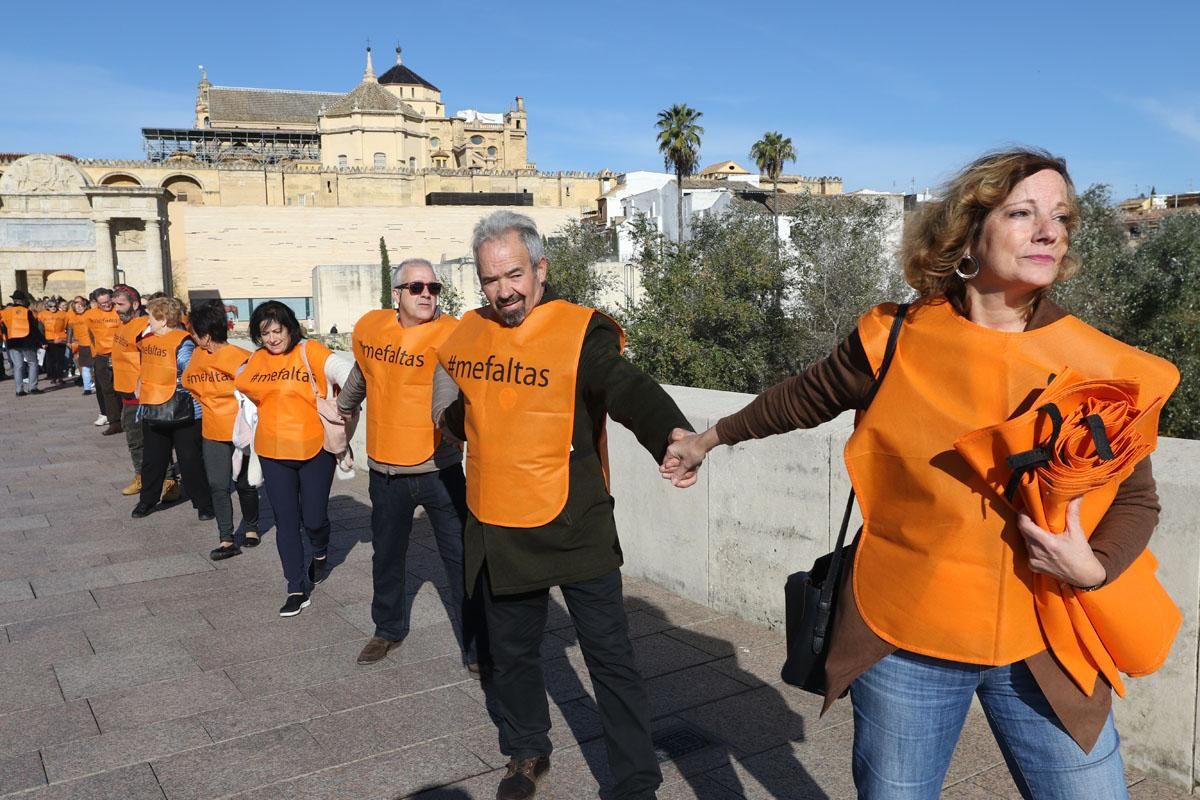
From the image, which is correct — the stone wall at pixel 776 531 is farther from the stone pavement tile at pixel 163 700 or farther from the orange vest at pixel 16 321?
the orange vest at pixel 16 321

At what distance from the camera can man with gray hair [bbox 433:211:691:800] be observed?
302cm

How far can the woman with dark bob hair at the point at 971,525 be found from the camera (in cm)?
182

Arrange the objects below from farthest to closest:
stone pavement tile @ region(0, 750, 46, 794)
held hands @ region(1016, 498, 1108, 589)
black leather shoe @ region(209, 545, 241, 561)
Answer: black leather shoe @ region(209, 545, 241, 561)
stone pavement tile @ region(0, 750, 46, 794)
held hands @ region(1016, 498, 1108, 589)

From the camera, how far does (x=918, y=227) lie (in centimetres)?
205

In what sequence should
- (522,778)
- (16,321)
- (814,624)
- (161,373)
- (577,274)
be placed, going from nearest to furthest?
(814,624) → (522,778) → (161,373) → (16,321) → (577,274)

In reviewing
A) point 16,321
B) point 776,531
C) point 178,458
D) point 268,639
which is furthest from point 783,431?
point 16,321

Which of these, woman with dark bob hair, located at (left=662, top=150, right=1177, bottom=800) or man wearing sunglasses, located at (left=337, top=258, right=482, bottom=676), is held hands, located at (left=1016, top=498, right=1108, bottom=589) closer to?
woman with dark bob hair, located at (left=662, top=150, right=1177, bottom=800)

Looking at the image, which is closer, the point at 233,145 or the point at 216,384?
the point at 216,384

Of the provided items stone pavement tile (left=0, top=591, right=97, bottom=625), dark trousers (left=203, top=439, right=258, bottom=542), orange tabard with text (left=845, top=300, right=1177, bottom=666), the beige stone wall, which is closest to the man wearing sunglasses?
stone pavement tile (left=0, top=591, right=97, bottom=625)

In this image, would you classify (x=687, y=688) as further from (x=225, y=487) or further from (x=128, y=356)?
(x=128, y=356)

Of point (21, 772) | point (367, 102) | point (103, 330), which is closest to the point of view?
point (21, 772)

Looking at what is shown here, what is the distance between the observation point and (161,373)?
24.8 ft

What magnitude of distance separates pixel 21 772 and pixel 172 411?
4417 millimetres

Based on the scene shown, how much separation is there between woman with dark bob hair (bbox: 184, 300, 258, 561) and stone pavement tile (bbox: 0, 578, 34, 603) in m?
1.08
